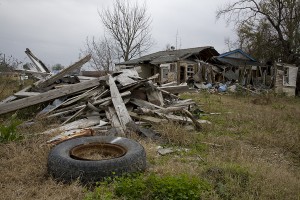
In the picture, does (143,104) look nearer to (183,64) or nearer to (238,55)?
(183,64)

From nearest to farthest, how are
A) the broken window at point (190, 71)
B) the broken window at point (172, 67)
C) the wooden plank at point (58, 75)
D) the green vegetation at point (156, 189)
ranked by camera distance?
the green vegetation at point (156, 189)
the wooden plank at point (58, 75)
the broken window at point (190, 71)
the broken window at point (172, 67)

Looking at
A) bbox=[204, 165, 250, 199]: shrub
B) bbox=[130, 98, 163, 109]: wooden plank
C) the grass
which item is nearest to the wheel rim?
the grass

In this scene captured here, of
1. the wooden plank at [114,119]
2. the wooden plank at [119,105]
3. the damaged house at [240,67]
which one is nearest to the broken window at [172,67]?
the damaged house at [240,67]

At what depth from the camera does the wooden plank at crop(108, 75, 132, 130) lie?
21.1ft

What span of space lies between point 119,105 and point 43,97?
2.30m

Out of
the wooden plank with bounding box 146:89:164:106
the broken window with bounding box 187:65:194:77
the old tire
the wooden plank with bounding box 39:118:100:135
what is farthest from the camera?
the broken window with bounding box 187:65:194:77

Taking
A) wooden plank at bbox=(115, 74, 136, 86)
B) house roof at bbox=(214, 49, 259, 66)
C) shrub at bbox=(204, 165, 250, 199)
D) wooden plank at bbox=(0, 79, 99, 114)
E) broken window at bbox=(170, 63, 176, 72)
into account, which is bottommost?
shrub at bbox=(204, 165, 250, 199)

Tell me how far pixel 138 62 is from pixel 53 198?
2454 centimetres

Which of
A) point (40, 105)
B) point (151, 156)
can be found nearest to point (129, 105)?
point (40, 105)

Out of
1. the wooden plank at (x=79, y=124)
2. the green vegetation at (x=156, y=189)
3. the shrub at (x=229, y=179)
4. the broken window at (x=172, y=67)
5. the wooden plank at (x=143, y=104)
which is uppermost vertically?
the broken window at (x=172, y=67)

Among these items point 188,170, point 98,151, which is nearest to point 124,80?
point 98,151

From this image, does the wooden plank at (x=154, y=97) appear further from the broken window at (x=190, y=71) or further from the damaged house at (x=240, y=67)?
the damaged house at (x=240, y=67)

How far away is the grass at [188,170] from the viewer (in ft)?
11.2

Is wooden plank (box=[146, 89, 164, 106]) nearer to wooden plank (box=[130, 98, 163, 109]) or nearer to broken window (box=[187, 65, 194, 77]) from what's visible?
wooden plank (box=[130, 98, 163, 109])
